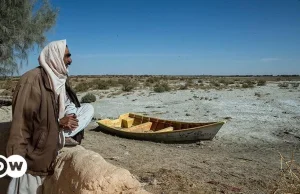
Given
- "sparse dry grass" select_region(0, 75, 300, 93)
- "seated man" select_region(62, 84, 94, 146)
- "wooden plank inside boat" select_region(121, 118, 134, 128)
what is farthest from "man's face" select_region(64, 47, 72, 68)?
"sparse dry grass" select_region(0, 75, 300, 93)

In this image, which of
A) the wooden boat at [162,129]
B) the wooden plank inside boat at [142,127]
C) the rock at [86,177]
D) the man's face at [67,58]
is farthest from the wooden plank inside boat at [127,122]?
the man's face at [67,58]

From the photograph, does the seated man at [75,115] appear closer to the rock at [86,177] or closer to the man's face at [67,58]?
the rock at [86,177]

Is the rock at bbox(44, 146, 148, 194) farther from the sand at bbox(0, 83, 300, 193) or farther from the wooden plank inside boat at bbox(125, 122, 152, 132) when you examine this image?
the wooden plank inside boat at bbox(125, 122, 152, 132)

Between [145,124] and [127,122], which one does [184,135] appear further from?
[127,122]

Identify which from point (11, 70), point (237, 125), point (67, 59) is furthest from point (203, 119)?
point (67, 59)

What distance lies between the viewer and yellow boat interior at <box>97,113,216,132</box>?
11.0 m

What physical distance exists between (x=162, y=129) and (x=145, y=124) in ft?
2.45

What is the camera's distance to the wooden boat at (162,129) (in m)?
9.90

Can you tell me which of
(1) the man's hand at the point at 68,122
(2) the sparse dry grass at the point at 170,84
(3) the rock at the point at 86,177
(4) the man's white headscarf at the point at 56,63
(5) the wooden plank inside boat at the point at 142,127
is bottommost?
(2) the sparse dry grass at the point at 170,84

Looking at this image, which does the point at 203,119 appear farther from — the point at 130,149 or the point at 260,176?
the point at 260,176

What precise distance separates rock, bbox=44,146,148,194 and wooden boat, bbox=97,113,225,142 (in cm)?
669

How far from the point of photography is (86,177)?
2910mm

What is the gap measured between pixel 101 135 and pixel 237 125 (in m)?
4.97

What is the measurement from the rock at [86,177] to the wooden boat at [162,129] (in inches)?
263
